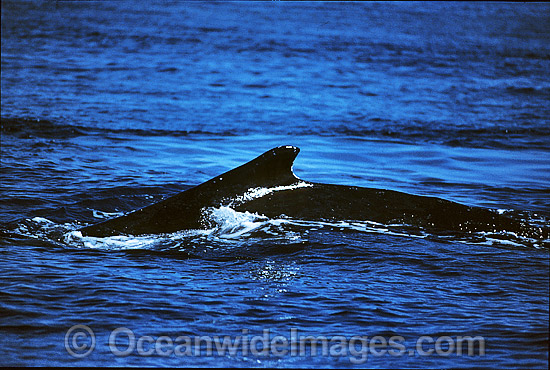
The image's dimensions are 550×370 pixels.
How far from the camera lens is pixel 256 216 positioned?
25.6ft

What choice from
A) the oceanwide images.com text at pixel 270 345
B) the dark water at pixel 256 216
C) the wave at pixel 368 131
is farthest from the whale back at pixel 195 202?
the wave at pixel 368 131

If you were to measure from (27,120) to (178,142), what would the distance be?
256cm

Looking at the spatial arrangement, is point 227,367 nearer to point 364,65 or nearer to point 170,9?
point 364,65

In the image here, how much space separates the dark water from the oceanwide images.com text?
0.11ft

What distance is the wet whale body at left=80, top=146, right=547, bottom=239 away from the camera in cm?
768

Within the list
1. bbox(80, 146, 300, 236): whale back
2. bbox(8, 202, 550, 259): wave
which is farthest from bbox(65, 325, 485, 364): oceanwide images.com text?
bbox(80, 146, 300, 236): whale back

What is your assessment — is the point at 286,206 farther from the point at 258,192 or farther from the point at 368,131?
the point at 368,131

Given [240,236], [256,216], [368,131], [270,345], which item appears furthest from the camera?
[368,131]

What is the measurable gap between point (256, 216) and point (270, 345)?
2507mm

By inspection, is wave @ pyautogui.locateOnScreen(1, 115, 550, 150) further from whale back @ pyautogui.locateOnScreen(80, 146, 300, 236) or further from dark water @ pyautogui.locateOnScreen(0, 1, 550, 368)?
whale back @ pyautogui.locateOnScreen(80, 146, 300, 236)

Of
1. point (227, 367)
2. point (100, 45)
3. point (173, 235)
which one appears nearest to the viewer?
point (227, 367)

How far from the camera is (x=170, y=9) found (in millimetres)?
40625

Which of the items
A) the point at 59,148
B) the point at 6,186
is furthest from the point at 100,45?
the point at 6,186

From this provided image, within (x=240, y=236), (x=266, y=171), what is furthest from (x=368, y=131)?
(x=240, y=236)
